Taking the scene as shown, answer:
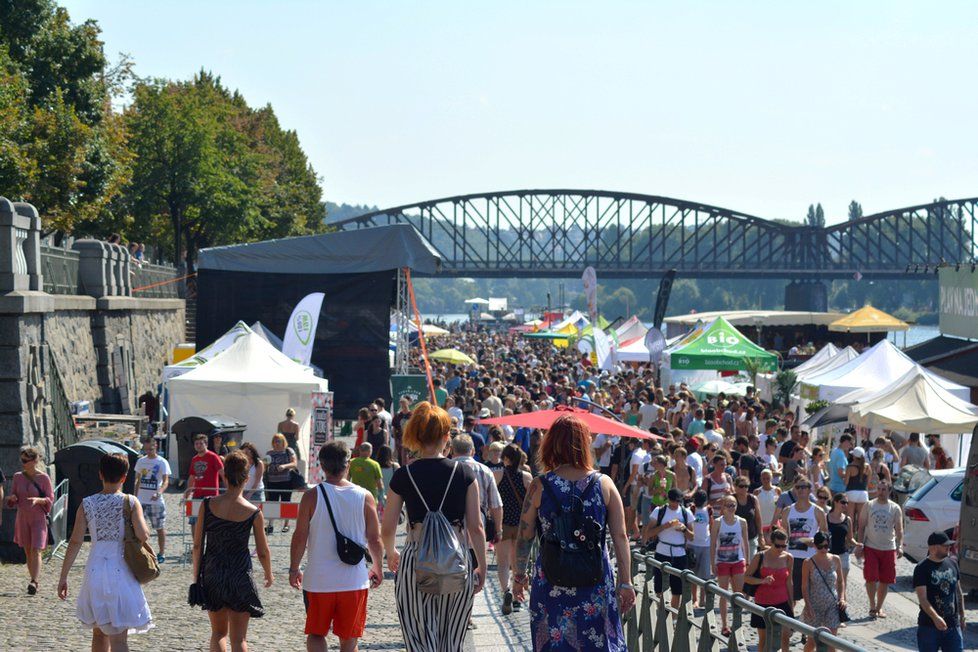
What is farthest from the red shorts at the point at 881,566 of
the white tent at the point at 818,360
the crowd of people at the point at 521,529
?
the white tent at the point at 818,360

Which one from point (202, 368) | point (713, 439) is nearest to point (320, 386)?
point (202, 368)

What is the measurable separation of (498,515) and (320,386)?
14.1 metres

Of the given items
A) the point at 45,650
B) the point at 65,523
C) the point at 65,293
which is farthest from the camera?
the point at 65,293

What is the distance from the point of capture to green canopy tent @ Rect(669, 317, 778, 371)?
29.6 m

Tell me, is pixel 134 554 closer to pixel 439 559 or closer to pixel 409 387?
pixel 439 559

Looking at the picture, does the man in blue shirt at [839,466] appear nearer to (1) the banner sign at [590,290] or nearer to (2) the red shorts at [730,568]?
(2) the red shorts at [730,568]

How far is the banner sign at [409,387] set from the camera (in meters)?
24.4

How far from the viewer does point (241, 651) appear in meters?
7.87

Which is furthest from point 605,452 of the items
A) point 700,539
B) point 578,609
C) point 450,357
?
point 450,357

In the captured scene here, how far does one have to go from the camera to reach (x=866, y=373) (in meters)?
26.2

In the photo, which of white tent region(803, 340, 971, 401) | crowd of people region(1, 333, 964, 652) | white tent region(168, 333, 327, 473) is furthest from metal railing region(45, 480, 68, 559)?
white tent region(803, 340, 971, 401)

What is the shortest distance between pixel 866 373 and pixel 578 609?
21183 mm

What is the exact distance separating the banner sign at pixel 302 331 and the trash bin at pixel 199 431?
398 centimetres

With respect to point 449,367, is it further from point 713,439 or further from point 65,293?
point 713,439
